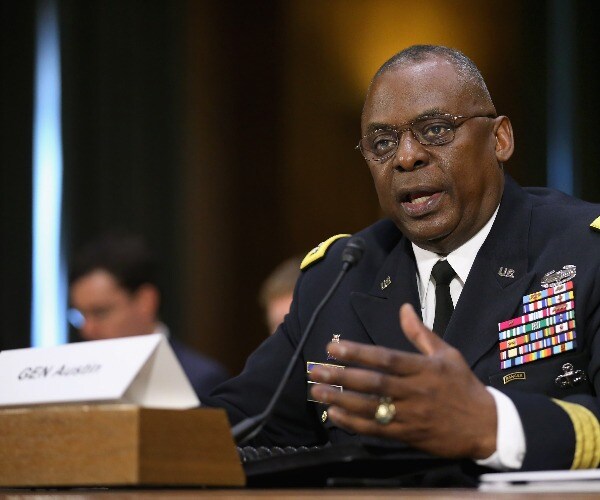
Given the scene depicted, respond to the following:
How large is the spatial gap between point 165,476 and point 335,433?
79cm

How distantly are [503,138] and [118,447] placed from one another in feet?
4.04

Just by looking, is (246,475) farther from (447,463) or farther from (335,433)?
(335,433)

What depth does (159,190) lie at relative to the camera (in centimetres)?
511

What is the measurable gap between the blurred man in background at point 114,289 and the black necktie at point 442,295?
2712mm

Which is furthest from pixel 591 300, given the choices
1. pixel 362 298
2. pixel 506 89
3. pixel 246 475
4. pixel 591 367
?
pixel 506 89

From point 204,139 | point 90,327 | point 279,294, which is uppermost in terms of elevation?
point 204,139

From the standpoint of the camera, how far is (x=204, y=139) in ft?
16.9

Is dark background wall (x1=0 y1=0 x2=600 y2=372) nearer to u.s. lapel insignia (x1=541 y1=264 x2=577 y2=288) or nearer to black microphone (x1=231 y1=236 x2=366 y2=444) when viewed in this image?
u.s. lapel insignia (x1=541 y1=264 x2=577 y2=288)

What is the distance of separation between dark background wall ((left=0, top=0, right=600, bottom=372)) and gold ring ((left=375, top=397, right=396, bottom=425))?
Result: 3654mm

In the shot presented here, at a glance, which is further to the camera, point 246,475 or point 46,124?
point 46,124

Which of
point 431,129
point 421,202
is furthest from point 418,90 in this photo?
point 421,202

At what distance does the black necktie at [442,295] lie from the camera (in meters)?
1.99

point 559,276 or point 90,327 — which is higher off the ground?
point 559,276

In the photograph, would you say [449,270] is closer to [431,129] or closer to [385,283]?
[385,283]
